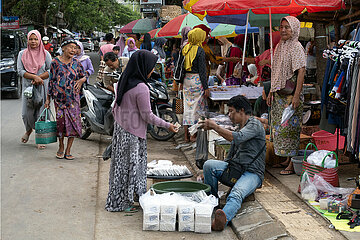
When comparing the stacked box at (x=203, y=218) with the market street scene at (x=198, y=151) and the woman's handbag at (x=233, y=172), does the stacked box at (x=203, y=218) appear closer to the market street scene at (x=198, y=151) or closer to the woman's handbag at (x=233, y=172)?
the market street scene at (x=198, y=151)

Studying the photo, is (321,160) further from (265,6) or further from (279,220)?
(265,6)

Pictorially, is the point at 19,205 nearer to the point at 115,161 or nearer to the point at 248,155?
the point at 115,161

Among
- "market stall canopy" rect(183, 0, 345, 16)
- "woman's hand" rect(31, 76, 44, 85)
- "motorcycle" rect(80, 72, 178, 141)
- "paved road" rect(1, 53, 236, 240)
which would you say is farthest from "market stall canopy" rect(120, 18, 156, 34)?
"market stall canopy" rect(183, 0, 345, 16)

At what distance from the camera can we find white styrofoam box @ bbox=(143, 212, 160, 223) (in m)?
4.68

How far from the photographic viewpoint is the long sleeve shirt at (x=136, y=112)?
5090 millimetres

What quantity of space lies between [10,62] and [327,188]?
1199cm

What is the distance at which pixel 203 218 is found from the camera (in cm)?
464

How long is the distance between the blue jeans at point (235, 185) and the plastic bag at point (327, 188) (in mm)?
667

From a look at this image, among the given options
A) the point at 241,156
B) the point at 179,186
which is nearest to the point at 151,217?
the point at 179,186

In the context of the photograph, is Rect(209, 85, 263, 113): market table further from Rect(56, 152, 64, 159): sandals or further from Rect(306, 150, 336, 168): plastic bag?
Rect(306, 150, 336, 168): plastic bag

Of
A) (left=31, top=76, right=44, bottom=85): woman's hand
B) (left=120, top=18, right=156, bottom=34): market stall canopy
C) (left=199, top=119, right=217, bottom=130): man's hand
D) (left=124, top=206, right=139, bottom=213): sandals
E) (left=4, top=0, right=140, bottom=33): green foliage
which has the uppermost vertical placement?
(left=4, top=0, right=140, bottom=33): green foliage

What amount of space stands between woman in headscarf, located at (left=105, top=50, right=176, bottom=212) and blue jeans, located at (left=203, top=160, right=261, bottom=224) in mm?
691

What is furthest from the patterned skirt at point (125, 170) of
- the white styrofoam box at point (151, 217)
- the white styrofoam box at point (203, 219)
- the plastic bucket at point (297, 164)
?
the plastic bucket at point (297, 164)

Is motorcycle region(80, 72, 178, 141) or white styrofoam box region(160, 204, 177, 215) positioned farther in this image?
motorcycle region(80, 72, 178, 141)
